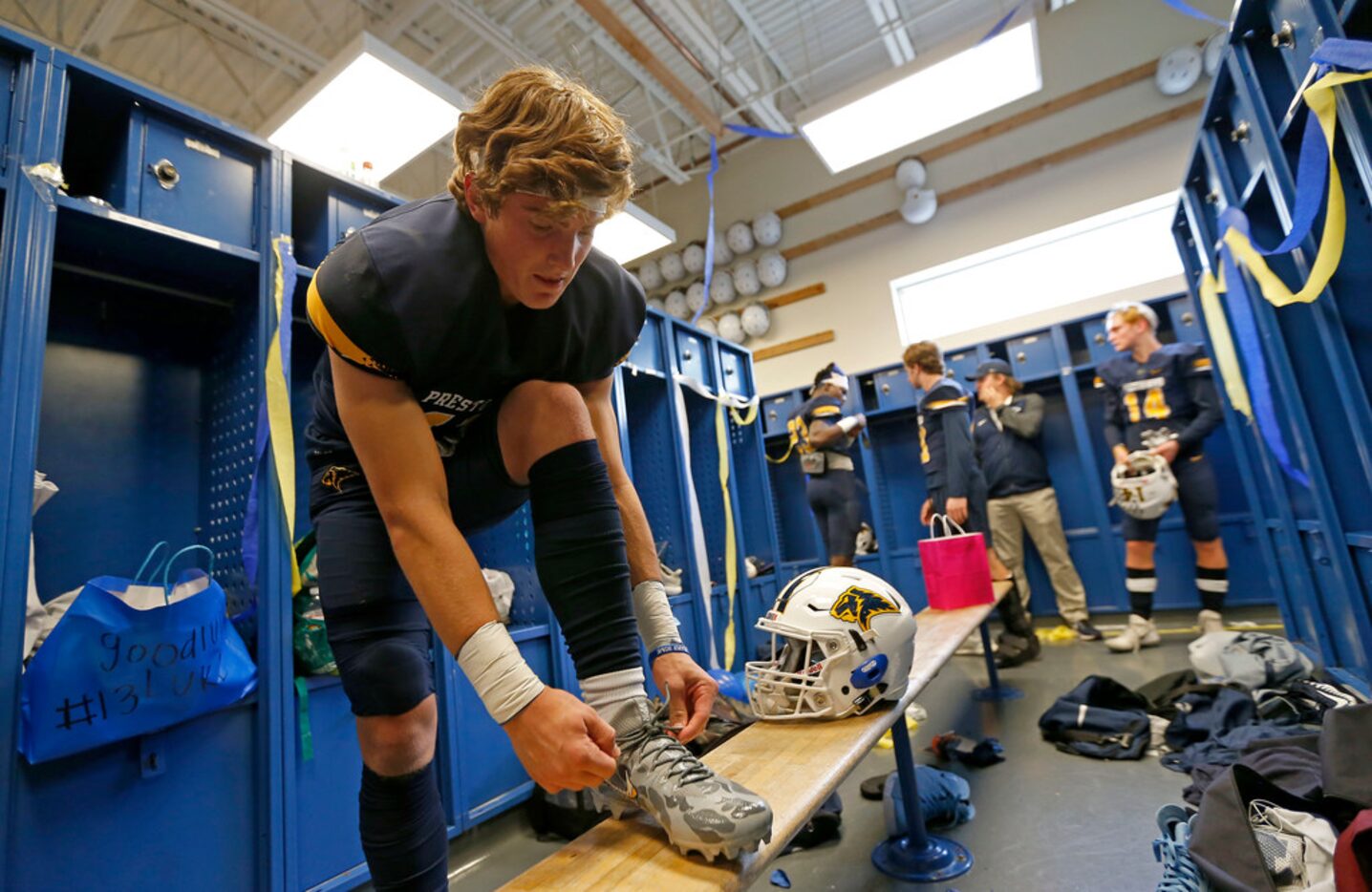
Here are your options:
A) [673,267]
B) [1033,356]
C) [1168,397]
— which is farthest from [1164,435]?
[673,267]

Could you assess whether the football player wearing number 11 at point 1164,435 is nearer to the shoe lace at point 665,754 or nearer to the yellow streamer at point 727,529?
the yellow streamer at point 727,529

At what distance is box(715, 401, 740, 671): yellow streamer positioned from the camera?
11.5 ft

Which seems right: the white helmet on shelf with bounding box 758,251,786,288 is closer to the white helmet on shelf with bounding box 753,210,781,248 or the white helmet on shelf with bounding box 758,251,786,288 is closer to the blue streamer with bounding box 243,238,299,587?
the white helmet on shelf with bounding box 753,210,781,248

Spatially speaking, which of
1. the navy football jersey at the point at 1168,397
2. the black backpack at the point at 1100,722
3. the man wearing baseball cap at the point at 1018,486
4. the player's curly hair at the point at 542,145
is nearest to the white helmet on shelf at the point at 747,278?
the man wearing baseball cap at the point at 1018,486

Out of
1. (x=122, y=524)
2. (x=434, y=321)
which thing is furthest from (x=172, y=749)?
(x=434, y=321)

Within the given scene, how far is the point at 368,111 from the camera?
11.2 feet

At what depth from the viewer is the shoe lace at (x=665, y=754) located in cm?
80

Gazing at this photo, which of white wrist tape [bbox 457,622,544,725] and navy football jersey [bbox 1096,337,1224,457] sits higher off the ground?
navy football jersey [bbox 1096,337,1224,457]

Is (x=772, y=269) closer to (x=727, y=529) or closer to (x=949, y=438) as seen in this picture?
(x=949, y=438)

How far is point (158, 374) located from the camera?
1.99 m

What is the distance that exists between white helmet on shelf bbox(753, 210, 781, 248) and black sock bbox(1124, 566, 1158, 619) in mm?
4935

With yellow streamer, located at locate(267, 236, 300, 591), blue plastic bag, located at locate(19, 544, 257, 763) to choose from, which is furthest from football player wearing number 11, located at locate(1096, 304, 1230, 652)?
blue plastic bag, located at locate(19, 544, 257, 763)

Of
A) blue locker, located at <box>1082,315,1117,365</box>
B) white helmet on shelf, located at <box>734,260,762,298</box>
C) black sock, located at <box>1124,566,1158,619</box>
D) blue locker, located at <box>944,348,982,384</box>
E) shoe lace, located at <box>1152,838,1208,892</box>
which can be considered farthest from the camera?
white helmet on shelf, located at <box>734,260,762,298</box>

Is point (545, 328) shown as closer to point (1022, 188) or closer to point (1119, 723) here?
point (1119, 723)
